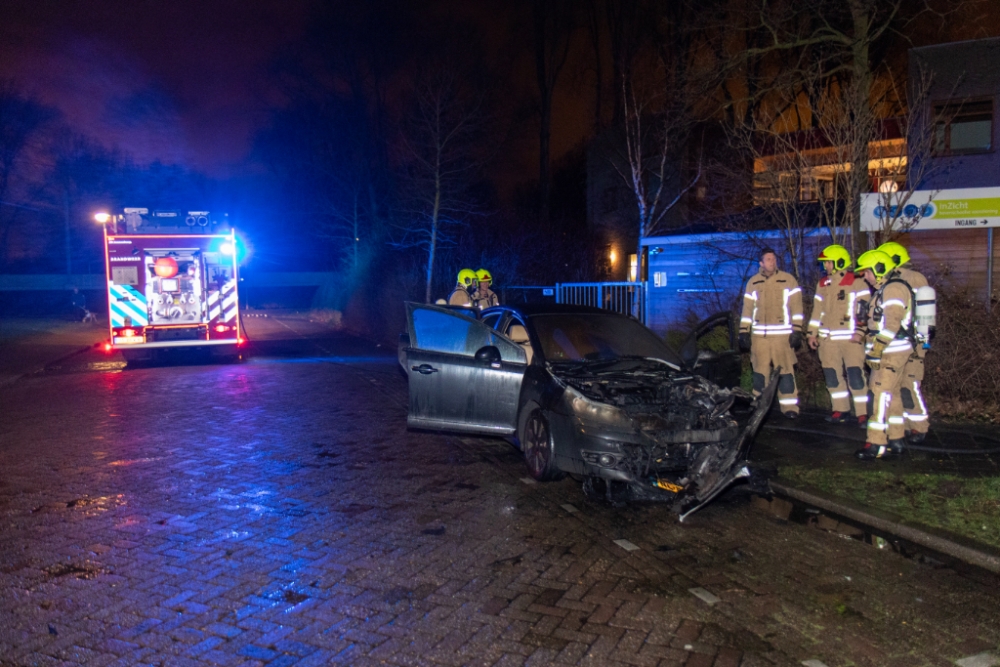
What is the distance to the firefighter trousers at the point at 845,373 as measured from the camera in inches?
330

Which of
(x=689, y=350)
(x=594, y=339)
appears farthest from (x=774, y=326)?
(x=594, y=339)

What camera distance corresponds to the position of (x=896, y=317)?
6.88 meters

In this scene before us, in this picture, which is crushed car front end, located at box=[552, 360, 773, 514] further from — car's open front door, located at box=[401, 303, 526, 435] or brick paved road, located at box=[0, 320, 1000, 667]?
car's open front door, located at box=[401, 303, 526, 435]

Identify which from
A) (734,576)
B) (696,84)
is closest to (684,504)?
(734,576)

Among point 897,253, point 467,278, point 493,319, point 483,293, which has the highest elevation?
point 897,253

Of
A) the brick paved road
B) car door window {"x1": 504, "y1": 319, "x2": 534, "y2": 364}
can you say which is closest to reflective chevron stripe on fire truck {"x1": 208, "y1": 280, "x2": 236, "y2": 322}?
the brick paved road

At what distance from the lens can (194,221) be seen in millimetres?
15695

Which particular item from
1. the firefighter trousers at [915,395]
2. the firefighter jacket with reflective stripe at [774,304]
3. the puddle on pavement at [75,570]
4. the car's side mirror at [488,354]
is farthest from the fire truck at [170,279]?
the firefighter trousers at [915,395]

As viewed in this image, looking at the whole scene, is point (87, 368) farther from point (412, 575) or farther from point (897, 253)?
point (897, 253)

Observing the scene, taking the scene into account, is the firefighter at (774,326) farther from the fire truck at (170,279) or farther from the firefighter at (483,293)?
the fire truck at (170,279)

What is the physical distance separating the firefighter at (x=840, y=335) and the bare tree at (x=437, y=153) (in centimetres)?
1322

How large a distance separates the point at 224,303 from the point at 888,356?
522 inches

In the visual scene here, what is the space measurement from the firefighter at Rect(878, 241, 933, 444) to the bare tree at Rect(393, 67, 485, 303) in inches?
568

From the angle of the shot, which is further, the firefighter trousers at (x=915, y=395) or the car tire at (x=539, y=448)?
the firefighter trousers at (x=915, y=395)
